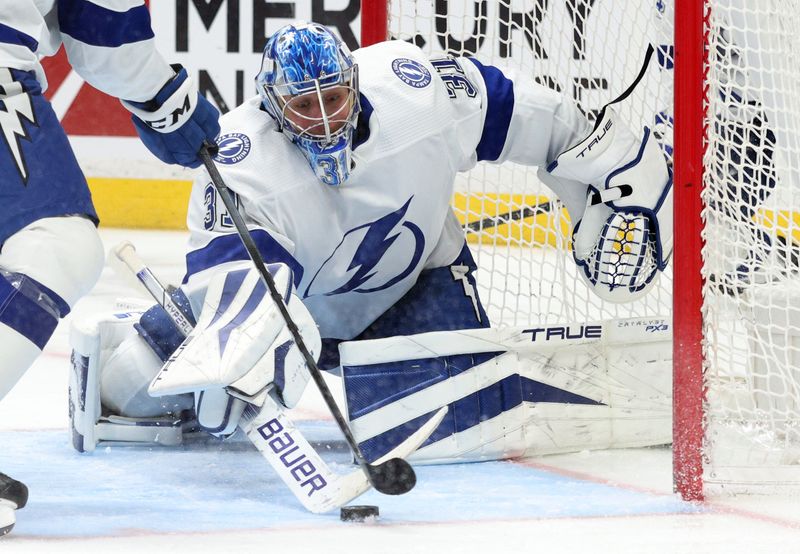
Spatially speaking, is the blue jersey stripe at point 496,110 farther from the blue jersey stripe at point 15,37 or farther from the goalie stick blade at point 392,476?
the blue jersey stripe at point 15,37

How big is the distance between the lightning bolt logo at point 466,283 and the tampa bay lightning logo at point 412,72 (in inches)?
17.0

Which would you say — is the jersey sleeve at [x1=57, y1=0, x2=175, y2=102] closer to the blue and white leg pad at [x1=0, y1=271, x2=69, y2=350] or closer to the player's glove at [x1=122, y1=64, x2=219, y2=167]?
the player's glove at [x1=122, y1=64, x2=219, y2=167]

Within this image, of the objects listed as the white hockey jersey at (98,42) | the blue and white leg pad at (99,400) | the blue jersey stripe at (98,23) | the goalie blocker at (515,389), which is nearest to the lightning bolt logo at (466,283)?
the goalie blocker at (515,389)

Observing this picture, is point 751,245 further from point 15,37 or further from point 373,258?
point 15,37

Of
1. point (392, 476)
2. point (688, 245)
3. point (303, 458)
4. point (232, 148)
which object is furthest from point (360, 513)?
point (232, 148)

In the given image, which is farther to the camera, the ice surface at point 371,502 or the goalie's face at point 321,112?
the goalie's face at point 321,112

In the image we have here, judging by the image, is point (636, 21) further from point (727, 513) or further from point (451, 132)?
point (727, 513)

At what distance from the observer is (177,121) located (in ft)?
7.16

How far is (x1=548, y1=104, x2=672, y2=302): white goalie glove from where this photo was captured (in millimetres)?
2531

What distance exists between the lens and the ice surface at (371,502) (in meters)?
1.87

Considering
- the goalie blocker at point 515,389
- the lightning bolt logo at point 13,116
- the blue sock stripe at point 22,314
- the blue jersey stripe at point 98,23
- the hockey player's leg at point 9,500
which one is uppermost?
the blue jersey stripe at point 98,23

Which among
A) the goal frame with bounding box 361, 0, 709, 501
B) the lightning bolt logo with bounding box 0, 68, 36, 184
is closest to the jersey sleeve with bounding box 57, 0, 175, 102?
the lightning bolt logo with bounding box 0, 68, 36, 184

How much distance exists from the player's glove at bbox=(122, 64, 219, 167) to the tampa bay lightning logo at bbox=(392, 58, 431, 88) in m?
0.42

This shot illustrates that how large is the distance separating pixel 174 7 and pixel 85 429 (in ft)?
13.7
